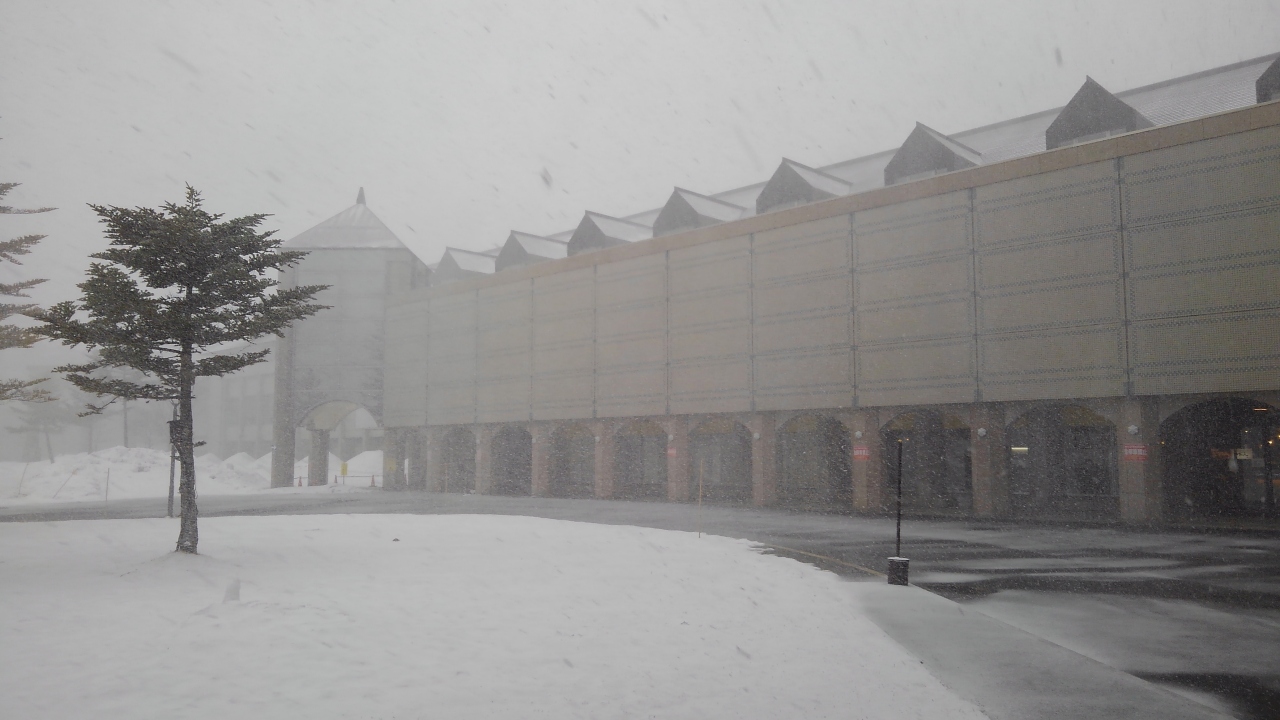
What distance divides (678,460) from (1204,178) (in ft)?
84.9

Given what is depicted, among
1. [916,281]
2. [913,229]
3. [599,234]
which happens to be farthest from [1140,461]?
[599,234]

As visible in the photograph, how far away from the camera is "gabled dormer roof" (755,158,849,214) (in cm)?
4447

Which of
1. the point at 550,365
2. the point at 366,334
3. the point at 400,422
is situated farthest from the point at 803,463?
the point at 366,334

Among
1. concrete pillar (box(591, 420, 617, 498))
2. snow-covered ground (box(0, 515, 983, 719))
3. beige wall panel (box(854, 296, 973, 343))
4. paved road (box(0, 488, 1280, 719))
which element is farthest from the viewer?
concrete pillar (box(591, 420, 617, 498))

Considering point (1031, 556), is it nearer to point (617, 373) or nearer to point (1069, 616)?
point (1069, 616)

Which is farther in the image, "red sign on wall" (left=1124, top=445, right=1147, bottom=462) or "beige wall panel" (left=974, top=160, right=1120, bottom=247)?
"beige wall panel" (left=974, top=160, right=1120, bottom=247)

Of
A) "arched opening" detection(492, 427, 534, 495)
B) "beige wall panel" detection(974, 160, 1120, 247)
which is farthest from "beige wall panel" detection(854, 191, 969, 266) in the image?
"arched opening" detection(492, 427, 534, 495)

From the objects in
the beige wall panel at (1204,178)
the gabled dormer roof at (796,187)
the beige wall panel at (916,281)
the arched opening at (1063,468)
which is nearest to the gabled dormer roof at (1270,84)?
the beige wall panel at (1204,178)

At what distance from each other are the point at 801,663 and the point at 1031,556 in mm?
13576

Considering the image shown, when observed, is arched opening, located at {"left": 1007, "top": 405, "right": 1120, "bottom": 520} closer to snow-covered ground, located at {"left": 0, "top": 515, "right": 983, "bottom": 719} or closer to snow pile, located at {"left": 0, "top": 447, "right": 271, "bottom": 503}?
snow-covered ground, located at {"left": 0, "top": 515, "right": 983, "bottom": 719}

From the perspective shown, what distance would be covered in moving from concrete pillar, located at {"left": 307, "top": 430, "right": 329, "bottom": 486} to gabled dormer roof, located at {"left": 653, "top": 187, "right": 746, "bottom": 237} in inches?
1279

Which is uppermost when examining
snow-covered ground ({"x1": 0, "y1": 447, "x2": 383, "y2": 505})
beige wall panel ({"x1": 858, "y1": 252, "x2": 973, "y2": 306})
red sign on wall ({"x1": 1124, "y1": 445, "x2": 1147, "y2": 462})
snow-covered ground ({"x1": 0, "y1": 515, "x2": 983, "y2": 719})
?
beige wall panel ({"x1": 858, "y1": 252, "x2": 973, "y2": 306})

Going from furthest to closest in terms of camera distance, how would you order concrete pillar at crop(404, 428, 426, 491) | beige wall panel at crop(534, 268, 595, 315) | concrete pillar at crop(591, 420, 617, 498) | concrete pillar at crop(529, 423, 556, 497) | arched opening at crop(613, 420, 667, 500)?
concrete pillar at crop(404, 428, 426, 491) → concrete pillar at crop(529, 423, 556, 497) → beige wall panel at crop(534, 268, 595, 315) → arched opening at crop(613, 420, 667, 500) → concrete pillar at crop(591, 420, 617, 498)

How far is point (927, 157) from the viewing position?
40.8 metres
